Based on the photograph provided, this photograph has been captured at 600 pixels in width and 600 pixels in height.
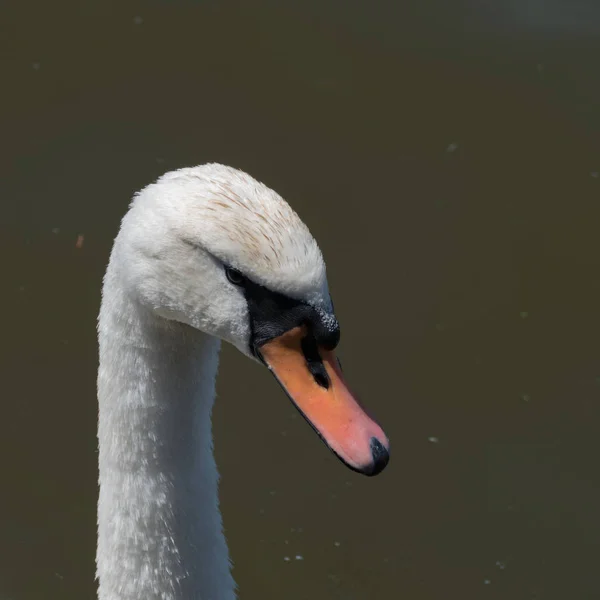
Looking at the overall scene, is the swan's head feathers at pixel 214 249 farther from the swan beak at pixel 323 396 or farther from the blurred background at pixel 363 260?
the blurred background at pixel 363 260

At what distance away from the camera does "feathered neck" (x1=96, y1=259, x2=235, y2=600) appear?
3.81 meters

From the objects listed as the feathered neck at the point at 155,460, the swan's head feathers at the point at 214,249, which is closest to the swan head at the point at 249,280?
the swan's head feathers at the point at 214,249

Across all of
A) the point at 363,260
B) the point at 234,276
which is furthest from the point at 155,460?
the point at 363,260

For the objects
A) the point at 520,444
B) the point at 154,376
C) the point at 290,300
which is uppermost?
the point at 290,300

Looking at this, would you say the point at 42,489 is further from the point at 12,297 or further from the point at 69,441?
the point at 12,297

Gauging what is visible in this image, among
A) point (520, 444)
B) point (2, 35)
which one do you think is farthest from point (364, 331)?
point (2, 35)

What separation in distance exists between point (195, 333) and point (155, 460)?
0.52m

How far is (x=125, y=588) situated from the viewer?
4.35m

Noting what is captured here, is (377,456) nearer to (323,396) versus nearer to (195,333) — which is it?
(323,396)

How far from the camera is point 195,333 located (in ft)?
12.5

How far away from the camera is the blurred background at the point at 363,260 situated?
239 inches

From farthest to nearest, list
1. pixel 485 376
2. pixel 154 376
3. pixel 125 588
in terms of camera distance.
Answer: pixel 485 376, pixel 125 588, pixel 154 376

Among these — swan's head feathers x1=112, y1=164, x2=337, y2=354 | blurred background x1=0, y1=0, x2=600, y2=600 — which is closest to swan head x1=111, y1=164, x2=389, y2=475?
A: swan's head feathers x1=112, y1=164, x2=337, y2=354

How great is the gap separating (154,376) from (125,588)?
0.95 metres
